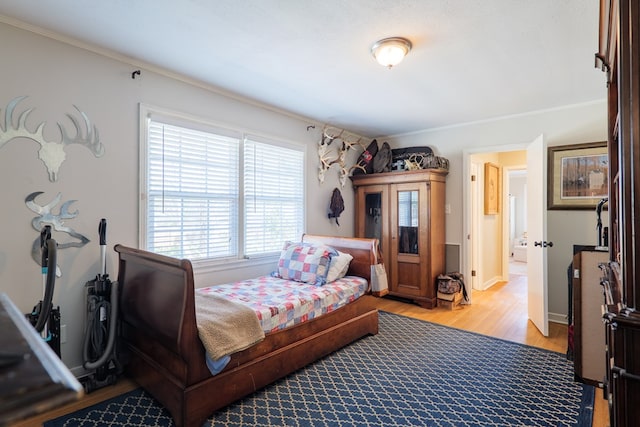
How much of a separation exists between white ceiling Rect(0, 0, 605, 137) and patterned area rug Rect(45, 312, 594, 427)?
95.0 inches

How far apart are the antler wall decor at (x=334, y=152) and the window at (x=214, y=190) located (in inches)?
15.7

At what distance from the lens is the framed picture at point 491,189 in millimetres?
5254

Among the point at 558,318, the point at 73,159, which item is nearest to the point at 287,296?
the point at 73,159

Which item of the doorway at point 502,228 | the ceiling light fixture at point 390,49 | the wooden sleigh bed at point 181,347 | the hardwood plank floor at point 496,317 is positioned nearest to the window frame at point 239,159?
the wooden sleigh bed at point 181,347

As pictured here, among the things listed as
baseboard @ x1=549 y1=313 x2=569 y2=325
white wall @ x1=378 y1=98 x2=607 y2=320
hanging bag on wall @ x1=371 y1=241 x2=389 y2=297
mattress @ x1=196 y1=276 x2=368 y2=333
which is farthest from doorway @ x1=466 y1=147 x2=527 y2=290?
mattress @ x1=196 y1=276 x2=368 y2=333

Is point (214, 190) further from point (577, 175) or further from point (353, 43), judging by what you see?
point (577, 175)

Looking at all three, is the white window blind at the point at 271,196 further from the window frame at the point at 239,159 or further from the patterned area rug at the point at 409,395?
the patterned area rug at the point at 409,395

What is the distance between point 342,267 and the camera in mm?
3232

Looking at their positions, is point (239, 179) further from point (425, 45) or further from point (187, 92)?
point (425, 45)

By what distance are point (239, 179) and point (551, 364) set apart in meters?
3.21

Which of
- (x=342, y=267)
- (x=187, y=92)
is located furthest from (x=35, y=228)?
(x=342, y=267)

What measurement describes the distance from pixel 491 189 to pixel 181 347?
16.8ft

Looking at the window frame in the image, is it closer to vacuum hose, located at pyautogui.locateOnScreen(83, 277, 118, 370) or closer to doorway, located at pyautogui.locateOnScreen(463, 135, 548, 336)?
vacuum hose, located at pyautogui.locateOnScreen(83, 277, 118, 370)

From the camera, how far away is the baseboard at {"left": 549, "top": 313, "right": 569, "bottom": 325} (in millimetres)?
3736
